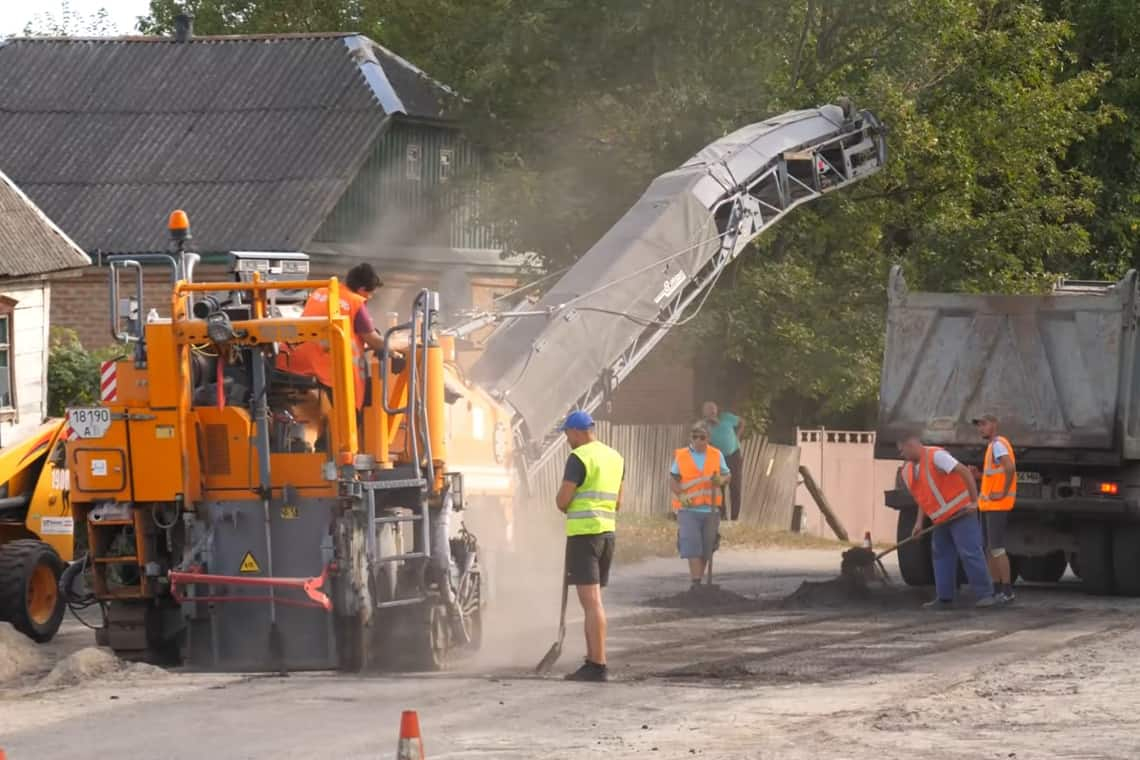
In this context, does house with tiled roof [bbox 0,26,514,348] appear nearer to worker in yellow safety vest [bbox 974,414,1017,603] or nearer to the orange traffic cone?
worker in yellow safety vest [bbox 974,414,1017,603]

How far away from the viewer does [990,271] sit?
102 ft

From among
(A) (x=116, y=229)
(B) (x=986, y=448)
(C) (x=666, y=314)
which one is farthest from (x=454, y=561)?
(A) (x=116, y=229)

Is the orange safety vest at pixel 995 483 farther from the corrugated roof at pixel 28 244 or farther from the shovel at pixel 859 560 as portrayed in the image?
the corrugated roof at pixel 28 244

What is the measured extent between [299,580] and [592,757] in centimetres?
359

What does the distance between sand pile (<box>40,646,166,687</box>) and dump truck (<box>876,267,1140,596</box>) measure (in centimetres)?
922

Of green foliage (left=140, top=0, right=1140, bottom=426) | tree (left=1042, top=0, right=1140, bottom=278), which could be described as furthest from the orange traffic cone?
tree (left=1042, top=0, right=1140, bottom=278)

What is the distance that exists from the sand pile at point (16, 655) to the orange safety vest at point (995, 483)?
860cm

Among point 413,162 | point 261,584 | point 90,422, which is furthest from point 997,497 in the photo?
point 413,162

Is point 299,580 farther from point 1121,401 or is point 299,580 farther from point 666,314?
point 1121,401

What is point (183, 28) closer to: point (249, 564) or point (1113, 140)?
point (1113, 140)

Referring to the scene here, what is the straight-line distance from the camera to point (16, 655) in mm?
14492

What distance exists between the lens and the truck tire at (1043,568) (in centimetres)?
2192

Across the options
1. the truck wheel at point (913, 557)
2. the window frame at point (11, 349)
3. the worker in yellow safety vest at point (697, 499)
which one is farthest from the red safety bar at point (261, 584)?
the window frame at point (11, 349)

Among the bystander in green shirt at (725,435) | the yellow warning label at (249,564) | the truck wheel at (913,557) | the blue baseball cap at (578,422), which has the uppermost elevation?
the bystander in green shirt at (725,435)
